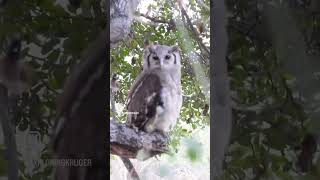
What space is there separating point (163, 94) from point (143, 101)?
56mm

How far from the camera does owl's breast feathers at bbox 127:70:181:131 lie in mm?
1436

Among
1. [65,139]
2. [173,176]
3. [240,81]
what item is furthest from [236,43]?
[65,139]

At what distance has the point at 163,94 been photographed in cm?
144

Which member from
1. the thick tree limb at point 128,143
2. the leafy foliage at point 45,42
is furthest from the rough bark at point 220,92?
the leafy foliage at point 45,42

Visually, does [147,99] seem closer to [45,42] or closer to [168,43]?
[168,43]

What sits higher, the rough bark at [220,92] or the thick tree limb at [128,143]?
the rough bark at [220,92]

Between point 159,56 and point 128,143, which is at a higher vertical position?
point 159,56

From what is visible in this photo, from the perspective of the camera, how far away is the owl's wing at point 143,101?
4.71 feet

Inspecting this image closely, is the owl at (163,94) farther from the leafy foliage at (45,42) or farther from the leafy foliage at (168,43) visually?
the leafy foliage at (45,42)

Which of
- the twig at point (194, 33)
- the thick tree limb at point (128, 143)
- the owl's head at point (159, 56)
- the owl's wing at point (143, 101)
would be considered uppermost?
the twig at point (194, 33)

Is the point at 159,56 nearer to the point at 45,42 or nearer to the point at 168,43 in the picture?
the point at 168,43

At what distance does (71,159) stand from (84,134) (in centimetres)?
7

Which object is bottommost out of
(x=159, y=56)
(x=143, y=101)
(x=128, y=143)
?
(x=128, y=143)

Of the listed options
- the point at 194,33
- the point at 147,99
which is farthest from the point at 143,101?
the point at 194,33
